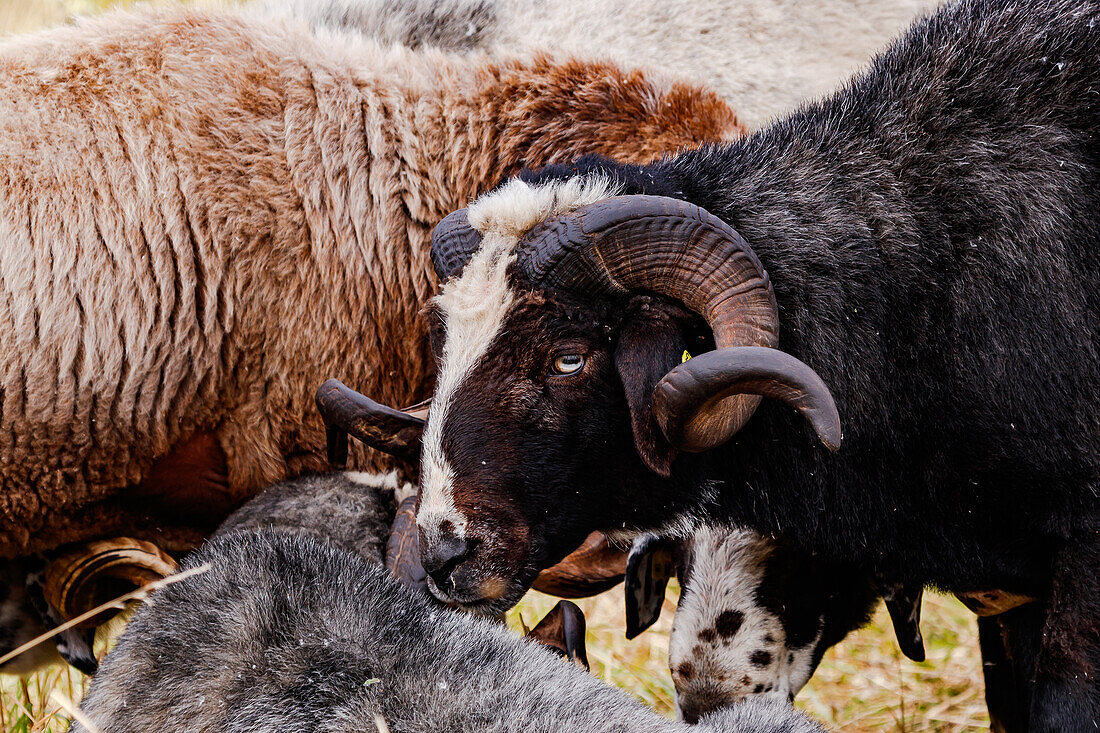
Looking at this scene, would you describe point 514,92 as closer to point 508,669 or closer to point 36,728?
point 508,669

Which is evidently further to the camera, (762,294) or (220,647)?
(762,294)

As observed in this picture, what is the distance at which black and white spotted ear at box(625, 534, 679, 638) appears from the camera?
5199 millimetres

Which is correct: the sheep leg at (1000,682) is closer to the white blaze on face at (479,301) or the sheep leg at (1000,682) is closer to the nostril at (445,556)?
the nostril at (445,556)

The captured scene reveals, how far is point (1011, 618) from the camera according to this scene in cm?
456

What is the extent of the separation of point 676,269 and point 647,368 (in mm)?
321

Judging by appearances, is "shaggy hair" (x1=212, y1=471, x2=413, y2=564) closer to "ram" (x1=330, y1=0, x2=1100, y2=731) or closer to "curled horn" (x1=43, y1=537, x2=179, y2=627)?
→ "curled horn" (x1=43, y1=537, x2=179, y2=627)

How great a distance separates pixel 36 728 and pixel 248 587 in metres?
1.89

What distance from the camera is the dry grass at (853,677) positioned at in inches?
237

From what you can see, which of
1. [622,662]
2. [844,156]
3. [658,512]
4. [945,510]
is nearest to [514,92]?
[844,156]

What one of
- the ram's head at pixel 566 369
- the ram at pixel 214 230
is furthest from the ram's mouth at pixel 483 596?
the ram at pixel 214 230

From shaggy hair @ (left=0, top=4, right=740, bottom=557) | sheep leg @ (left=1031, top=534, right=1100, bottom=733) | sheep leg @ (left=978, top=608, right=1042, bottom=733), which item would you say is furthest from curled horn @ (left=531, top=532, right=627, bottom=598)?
sheep leg @ (left=1031, top=534, right=1100, bottom=733)

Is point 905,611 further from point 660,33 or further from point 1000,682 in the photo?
point 660,33

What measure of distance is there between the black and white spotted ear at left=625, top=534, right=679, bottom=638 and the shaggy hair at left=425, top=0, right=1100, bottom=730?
1.04m

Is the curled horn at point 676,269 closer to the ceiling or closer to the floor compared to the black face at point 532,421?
closer to the ceiling
